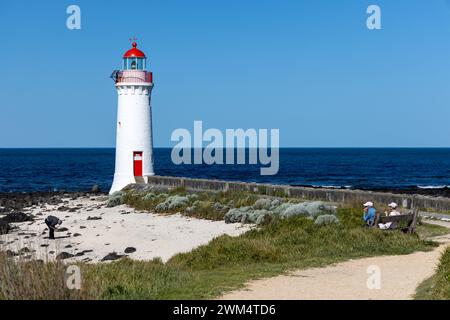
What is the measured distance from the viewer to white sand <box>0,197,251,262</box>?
703 inches

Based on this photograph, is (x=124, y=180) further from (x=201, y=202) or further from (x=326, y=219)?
(x=326, y=219)

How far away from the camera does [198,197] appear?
1061 inches

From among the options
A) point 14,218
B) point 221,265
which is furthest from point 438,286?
point 14,218

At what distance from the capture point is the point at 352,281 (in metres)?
10.2

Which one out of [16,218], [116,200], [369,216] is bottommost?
[16,218]

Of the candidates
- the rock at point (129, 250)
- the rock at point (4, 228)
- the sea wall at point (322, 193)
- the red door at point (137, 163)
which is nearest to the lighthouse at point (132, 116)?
the red door at point (137, 163)

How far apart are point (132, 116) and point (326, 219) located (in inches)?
685

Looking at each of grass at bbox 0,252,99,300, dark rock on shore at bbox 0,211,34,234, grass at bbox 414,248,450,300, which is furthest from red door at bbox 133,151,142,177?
grass at bbox 0,252,99,300

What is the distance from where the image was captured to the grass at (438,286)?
863cm

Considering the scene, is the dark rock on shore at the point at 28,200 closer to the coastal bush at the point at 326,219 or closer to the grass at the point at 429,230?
the coastal bush at the point at 326,219

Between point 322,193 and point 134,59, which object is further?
point 134,59
